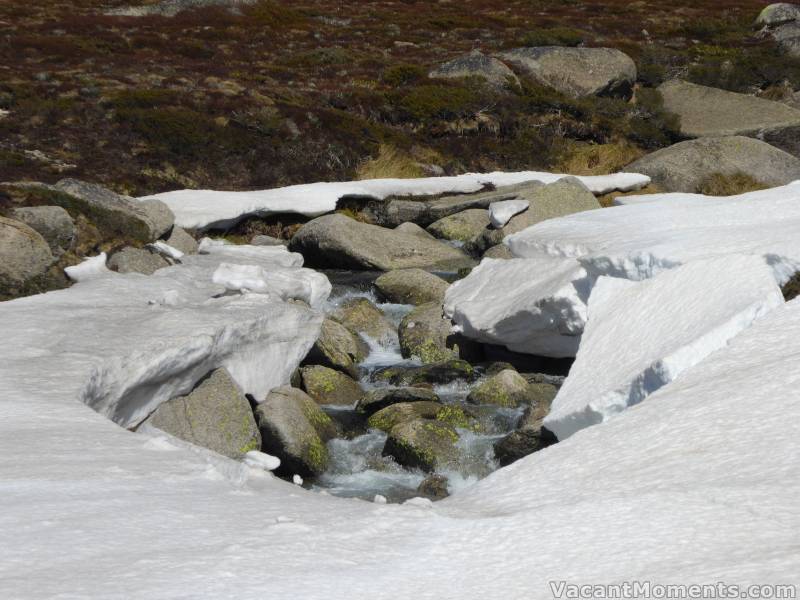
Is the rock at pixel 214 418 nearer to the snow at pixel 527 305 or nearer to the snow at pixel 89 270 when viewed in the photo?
the snow at pixel 89 270

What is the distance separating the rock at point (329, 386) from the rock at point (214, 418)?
2.33 m

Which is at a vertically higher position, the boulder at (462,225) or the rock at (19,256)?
the rock at (19,256)

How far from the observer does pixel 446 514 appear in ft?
17.3

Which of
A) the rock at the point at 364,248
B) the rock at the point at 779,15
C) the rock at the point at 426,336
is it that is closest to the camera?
the rock at the point at 426,336

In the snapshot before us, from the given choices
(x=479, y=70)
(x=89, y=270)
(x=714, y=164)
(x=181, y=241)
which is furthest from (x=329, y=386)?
(x=479, y=70)

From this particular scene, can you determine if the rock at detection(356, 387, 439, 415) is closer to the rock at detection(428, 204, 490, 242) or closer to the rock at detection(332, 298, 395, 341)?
the rock at detection(332, 298, 395, 341)

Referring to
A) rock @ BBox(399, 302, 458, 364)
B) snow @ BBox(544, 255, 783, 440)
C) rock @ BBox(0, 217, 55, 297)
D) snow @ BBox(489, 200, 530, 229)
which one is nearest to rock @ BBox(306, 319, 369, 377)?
rock @ BBox(399, 302, 458, 364)

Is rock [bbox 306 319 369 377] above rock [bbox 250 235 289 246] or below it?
above

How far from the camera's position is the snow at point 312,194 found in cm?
2080

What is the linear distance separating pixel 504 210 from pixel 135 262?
30.5 feet

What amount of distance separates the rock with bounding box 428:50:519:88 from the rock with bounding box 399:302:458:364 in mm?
21748

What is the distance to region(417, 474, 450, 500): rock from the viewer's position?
10.1 meters

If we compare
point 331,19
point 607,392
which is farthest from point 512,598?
point 331,19

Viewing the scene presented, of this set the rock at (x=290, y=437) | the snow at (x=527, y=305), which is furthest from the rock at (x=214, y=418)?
the snow at (x=527, y=305)
